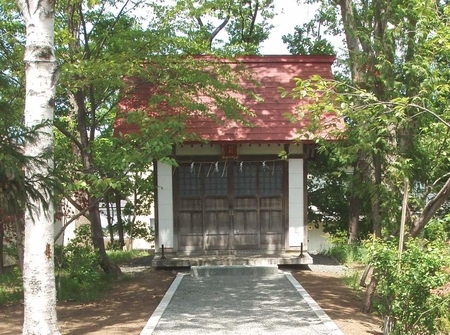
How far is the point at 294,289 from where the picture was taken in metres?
11.0

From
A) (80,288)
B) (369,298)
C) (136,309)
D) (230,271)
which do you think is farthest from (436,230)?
(80,288)

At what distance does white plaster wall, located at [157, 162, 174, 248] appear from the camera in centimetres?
1385

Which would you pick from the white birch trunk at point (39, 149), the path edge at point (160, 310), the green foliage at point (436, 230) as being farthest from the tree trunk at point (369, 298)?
the white birch trunk at point (39, 149)

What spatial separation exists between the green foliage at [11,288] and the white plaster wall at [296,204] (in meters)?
6.48

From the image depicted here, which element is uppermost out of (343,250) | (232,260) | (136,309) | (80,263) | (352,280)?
(80,263)

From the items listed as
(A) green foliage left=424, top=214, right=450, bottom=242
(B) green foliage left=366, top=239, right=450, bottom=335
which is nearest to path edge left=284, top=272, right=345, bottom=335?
(B) green foliage left=366, top=239, right=450, bottom=335

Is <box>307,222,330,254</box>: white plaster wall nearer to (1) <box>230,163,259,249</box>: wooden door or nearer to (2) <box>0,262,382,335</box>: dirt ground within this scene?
(1) <box>230,163,259,249</box>: wooden door

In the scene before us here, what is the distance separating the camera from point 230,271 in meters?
12.7

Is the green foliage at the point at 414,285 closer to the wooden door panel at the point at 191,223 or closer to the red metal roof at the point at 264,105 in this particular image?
the red metal roof at the point at 264,105

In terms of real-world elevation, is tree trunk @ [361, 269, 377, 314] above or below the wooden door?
below

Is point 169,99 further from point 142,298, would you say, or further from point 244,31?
point 244,31

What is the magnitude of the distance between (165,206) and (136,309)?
474cm

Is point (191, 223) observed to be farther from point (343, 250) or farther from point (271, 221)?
point (343, 250)

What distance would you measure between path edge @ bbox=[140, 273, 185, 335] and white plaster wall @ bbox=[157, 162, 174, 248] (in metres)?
1.77
